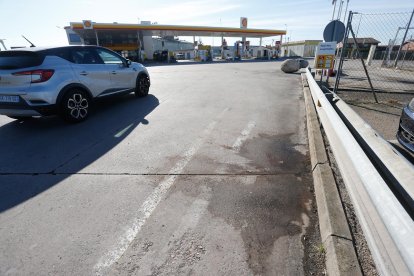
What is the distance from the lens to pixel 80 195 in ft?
9.93

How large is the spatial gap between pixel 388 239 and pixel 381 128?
4544 mm

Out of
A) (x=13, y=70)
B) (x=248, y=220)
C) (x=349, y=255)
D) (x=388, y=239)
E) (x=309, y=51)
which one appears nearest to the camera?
(x=388, y=239)

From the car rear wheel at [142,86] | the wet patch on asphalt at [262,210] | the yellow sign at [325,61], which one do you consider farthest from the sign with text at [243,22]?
the wet patch on asphalt at [262,210]

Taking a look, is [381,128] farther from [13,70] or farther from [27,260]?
[13,70]

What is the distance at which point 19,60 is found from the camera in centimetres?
493

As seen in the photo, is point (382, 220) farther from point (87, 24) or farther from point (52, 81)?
point (87, 24)

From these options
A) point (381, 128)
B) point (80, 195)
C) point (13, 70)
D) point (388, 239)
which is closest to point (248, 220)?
point (388, 239)

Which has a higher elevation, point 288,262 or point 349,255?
point 349,255

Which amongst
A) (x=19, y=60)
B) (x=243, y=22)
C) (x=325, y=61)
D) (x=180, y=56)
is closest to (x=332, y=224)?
(x=19, y=60)

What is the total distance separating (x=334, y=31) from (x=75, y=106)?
8.85m

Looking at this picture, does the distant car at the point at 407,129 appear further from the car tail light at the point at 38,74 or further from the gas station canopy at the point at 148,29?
the gas station canopy at the point at 148,29

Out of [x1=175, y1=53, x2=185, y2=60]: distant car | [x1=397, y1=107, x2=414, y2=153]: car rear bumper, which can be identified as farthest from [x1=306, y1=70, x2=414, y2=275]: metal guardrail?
[x1=175, y1=53, x2=185, y2=60]: distant car

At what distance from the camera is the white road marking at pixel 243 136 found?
440cm

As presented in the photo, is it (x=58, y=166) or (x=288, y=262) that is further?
(x=58, y=166)
